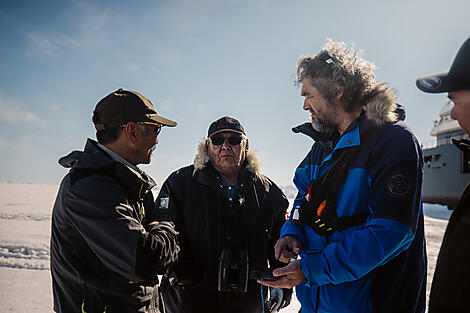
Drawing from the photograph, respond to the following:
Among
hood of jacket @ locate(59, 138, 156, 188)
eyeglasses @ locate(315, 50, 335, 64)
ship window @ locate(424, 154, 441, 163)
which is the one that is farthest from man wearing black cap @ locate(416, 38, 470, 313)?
ship window @ locate(424, 154, 441, 163)

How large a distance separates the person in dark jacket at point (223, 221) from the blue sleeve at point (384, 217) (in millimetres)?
1189

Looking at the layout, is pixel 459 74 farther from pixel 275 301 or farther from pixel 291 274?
pixel 275 301

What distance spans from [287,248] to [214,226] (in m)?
1.10

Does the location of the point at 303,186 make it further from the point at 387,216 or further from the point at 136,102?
the point at 136,102

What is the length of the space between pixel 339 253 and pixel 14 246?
776 centimetres

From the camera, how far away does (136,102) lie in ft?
6.24

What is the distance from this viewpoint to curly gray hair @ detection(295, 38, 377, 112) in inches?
67.9

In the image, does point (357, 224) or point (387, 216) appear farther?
point (357, 224)

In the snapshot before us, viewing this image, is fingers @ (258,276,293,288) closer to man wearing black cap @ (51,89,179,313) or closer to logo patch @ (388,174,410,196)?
man wearing black cap @ (51,89,179,313)

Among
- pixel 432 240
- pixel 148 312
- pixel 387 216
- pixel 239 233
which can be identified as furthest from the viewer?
pixel 432 240

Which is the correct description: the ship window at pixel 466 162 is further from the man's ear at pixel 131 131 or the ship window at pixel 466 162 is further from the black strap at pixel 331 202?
the man's ear at pixel 131 131

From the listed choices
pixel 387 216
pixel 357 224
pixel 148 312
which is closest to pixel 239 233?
pixel 148 312

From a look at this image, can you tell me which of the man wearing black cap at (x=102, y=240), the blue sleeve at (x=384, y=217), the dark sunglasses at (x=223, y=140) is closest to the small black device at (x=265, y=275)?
the blue sleeve at (x=384, y=217)

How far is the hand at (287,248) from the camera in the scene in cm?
170
